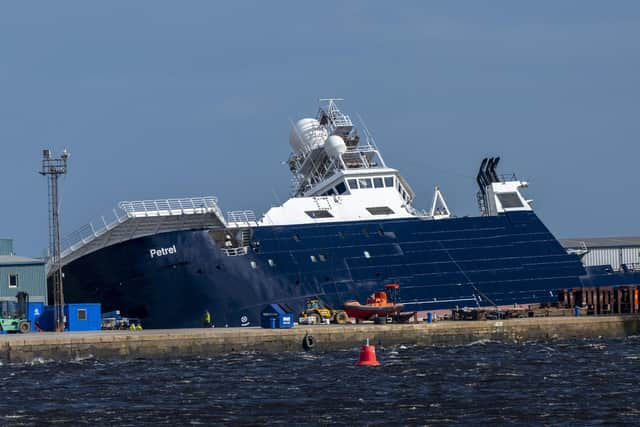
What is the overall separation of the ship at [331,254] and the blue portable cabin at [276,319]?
293cm

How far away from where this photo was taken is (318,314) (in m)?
62.2

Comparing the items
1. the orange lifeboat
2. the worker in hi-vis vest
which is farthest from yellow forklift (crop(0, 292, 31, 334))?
the orange lifeboat

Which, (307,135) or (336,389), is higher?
(307,135)

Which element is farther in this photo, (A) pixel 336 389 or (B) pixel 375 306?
(B) pixel 375 306

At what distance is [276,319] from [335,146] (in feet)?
41.1

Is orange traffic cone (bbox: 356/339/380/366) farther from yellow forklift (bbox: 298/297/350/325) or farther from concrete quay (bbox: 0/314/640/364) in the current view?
yellow forklift (bbox: 298/297/350/325)

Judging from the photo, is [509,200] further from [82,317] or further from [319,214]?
[82,317]

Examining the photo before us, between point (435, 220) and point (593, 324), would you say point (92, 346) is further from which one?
point (593, 324)

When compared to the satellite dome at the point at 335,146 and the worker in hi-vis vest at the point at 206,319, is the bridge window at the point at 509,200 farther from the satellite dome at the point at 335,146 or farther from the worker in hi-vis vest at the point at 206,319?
the worker in hi-vis vest at the point at 206,319

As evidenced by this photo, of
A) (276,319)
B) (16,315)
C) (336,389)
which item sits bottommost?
(336,389)

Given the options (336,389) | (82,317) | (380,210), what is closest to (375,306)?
(380,210)

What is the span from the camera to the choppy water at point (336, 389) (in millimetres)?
35500

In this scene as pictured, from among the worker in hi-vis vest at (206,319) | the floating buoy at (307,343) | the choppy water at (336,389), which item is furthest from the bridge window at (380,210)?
the choppy water at (336,389)

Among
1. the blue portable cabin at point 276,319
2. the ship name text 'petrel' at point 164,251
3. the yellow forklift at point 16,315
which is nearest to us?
the blue portable cabin at point 276,319
